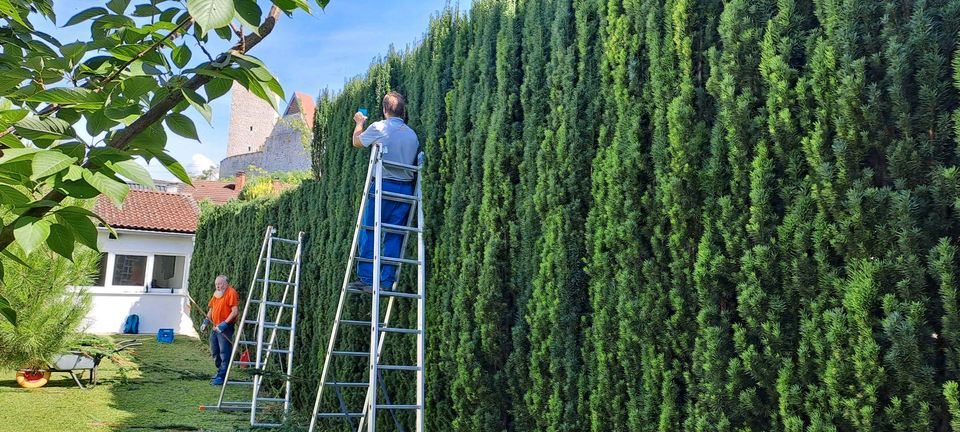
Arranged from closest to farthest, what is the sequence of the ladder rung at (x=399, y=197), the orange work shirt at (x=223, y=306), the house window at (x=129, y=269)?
1. the ladder rung at (x=399, y=197)
2. the orange work shirt at (x=223, y=306)
3. the house window at (x=129, y=269)

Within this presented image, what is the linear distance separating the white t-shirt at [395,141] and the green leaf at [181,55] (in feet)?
13.4

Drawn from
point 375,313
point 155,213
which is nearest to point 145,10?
point 375,313

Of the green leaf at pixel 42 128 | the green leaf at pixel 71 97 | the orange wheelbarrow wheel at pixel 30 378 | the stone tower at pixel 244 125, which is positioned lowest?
the orange wheelbarrow wheel at pixel 30 378

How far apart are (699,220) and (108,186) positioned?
2.49m

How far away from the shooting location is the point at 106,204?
908 inches

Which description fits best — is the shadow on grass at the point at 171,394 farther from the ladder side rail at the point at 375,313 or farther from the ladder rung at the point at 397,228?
the ladder rung at the point at 397,228

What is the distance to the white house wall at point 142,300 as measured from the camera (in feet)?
67.6

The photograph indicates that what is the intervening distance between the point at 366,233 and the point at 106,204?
Result: 2131 centimetres

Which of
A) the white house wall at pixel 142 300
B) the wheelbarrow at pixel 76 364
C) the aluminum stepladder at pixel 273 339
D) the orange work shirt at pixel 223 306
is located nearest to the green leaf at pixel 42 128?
the aluminum stepladder at pixel 273 339

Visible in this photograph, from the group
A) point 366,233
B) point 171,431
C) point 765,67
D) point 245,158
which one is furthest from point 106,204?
point 245,158

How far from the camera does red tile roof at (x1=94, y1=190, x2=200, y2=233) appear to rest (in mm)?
21578

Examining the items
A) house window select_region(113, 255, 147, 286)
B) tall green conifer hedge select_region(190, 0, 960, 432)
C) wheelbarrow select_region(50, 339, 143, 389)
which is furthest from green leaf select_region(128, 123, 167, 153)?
house window select_region(113, 255, 147, 286)

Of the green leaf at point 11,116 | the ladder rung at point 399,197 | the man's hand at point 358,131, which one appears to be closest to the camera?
the green leaf at point 11,116

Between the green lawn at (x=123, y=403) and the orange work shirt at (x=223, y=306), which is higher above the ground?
the orange work shirt at (x=223, y=306)
